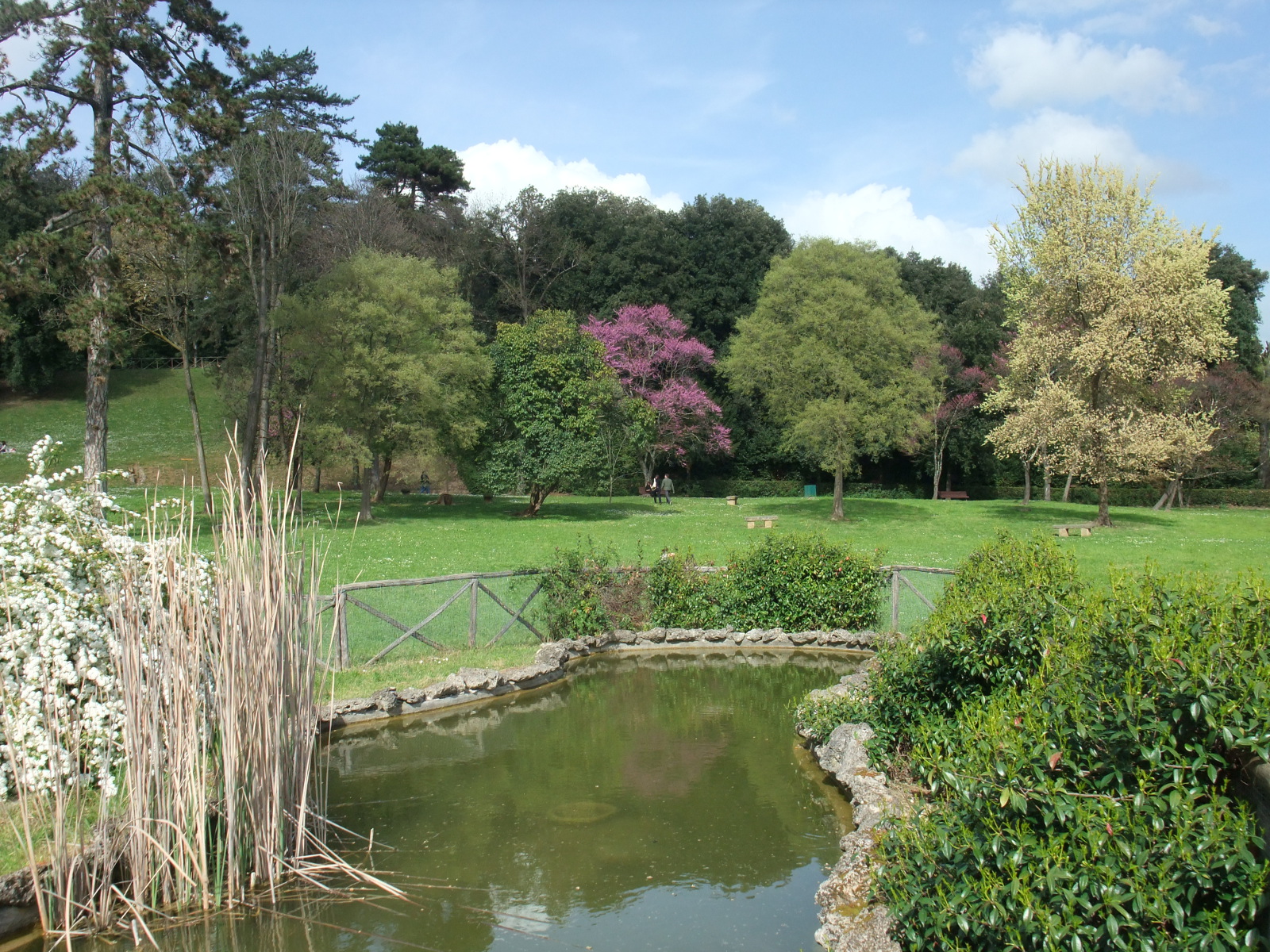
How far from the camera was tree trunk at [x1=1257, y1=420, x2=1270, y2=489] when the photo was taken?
46219 millimetres

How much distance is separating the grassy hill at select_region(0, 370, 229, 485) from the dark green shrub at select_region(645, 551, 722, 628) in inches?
1125

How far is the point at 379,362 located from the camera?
3175 cm

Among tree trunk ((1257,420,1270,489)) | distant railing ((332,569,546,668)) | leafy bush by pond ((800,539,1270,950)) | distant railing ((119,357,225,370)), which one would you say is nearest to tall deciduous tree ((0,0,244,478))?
distant railing ((332,569,546,668))

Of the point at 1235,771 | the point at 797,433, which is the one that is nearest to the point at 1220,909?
the point at 1235,771

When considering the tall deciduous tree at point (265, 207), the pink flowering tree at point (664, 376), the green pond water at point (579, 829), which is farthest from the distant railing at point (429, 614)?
the pink flowering tree at point (664, 376)

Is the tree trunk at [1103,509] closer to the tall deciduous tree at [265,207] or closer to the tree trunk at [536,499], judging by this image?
the tree trunk at [536,499]

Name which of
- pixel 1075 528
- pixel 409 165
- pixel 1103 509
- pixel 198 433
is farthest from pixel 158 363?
pixel 1103 509

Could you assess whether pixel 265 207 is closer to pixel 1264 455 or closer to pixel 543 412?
pixel 543 412

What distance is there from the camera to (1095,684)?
4793mm

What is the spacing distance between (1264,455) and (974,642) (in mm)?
48409

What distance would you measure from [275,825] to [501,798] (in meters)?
2.77

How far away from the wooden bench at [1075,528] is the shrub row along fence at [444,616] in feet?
45.8

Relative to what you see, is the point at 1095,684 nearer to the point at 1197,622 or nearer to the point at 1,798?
the point at 1197,622

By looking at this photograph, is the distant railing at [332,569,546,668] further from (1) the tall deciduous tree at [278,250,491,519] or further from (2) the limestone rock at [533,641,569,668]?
(1) the tall deciduous tree at [278,250,491,519]
